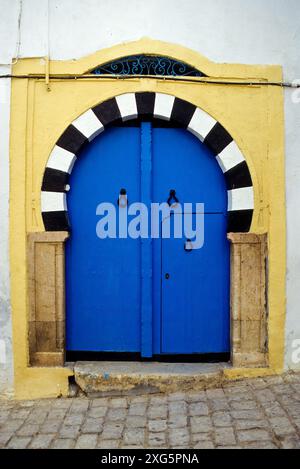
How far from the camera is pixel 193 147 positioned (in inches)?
162

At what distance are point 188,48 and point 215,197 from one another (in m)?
1.25

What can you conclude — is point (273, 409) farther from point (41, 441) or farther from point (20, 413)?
point (20, 413)

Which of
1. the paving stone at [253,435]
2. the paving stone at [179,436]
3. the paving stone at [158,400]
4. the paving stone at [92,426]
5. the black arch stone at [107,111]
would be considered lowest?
the paving stone at [92,426]

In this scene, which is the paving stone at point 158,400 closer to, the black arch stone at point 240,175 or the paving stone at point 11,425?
the paving stone at point 11,425

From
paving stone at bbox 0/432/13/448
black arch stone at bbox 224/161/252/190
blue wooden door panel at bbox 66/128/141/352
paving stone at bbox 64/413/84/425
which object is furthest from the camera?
blue wooden door panel at bbox 66/128/141/352

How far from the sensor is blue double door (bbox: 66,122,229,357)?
4117 millimetres

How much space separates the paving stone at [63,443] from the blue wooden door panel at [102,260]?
38.4 inches

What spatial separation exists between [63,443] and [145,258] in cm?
158

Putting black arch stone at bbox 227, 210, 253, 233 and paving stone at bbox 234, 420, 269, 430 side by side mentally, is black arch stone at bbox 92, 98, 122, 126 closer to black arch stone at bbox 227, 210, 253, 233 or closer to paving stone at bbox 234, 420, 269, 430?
black arch stone at bbox 227, 210, 253, 233

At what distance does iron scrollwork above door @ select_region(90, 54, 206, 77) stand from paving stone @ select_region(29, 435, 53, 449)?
2819 mm

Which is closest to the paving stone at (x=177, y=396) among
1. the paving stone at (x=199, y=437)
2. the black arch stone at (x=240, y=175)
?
the paving stone at (x=199, y=437)

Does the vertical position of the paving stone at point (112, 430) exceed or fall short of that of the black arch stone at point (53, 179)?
it falls short

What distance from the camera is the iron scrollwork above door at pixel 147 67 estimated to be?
3979 millimetres

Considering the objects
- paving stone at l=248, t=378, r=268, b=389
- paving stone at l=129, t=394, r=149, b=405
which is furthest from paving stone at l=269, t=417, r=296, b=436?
paving stone at l=129, t=394, r=149, b=405
